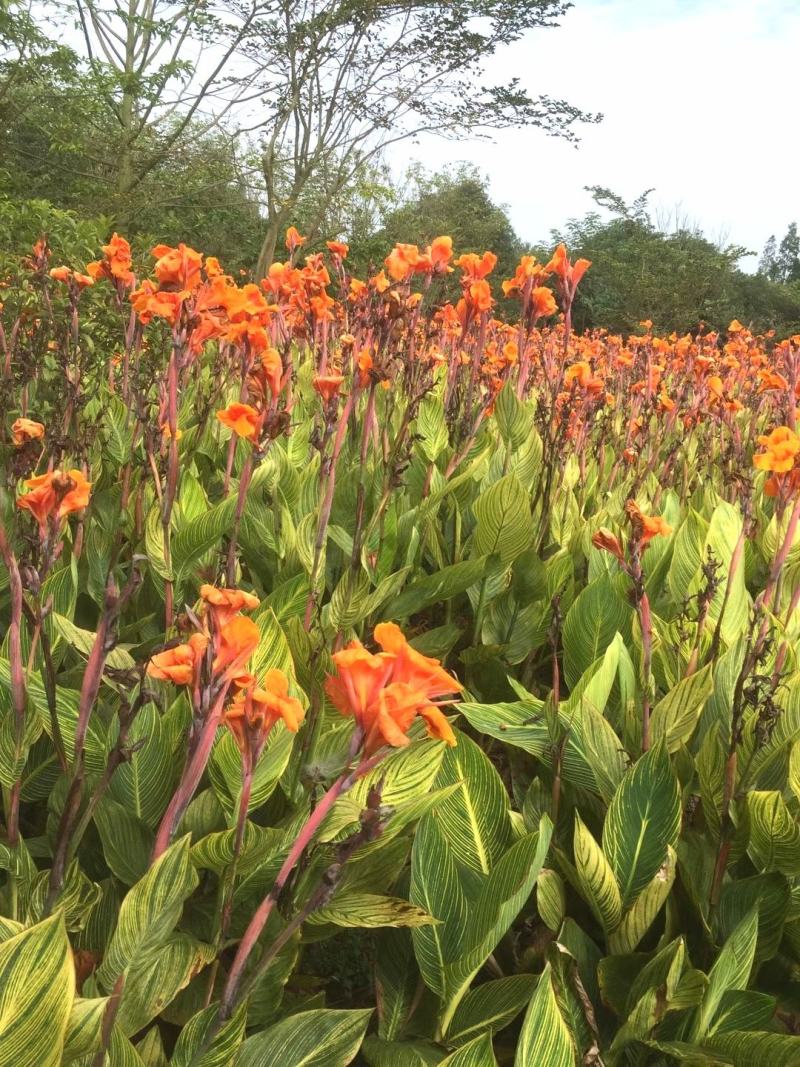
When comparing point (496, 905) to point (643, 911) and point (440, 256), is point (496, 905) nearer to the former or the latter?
point (643, 911)

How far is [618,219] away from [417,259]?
780 inches

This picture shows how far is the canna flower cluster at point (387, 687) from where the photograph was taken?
0.69 metres

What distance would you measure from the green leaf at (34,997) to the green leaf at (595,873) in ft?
2.18

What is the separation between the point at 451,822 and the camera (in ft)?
4.00

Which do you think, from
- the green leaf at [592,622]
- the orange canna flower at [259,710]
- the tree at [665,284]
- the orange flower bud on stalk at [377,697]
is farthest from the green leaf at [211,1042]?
the tree at [665,284]

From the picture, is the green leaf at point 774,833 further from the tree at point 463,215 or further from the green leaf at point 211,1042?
the tree at point 463,215

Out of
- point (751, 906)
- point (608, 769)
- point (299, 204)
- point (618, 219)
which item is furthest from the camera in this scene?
point (618, 219)

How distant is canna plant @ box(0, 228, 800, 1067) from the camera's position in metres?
0.79

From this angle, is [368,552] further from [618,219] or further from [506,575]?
[618,219]

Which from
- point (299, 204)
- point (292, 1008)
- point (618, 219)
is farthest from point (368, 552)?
point (618, 219)

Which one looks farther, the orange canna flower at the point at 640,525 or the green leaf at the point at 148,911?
the orange canna flower at the point at 640,525

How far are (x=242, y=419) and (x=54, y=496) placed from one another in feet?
1.43

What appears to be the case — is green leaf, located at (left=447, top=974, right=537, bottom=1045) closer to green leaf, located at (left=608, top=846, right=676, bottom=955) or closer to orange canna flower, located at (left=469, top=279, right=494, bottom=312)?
green leaf, located at (left=608, top=846, right=676, bottom=955)

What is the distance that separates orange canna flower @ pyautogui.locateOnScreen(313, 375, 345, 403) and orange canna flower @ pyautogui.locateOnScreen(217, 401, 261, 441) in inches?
7.9
